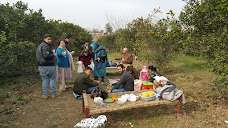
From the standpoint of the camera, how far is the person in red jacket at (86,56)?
26.5 ft

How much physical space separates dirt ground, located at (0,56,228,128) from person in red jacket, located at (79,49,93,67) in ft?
5.36

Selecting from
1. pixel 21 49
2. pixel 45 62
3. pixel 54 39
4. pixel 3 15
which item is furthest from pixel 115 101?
pixel 54 39

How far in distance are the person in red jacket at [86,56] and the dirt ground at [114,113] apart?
1.63 meters

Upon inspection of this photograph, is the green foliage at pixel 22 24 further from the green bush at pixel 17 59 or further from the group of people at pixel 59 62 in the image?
the group of people at pixel 59 62

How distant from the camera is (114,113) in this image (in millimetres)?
5418

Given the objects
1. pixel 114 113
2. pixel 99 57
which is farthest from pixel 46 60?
pixel 114 113

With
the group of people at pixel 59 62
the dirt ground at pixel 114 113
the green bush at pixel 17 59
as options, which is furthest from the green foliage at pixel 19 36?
the group of people at pixel 59 62

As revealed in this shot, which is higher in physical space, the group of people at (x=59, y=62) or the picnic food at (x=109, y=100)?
the group of people at (x=59, y=62)

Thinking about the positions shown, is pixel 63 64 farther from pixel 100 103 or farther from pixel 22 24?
pixel 22 24

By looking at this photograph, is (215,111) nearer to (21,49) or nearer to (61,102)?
(61,102)

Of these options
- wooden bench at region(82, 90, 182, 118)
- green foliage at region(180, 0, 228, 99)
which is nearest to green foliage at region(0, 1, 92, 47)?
wooden bench at region(82, 90, 182, 118)

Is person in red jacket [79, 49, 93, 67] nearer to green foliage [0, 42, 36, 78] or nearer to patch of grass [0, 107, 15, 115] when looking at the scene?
green foliage [0, 42, 36, 78]

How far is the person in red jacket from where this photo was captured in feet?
26.5

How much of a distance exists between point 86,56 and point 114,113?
10.9ft
